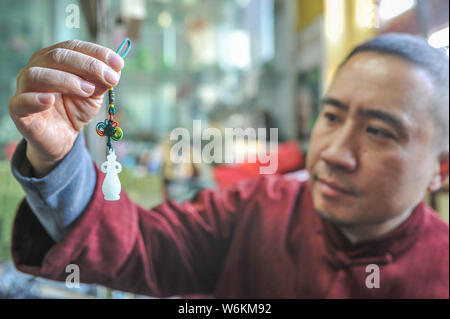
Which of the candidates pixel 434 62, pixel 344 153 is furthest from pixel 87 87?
pixel 434 62

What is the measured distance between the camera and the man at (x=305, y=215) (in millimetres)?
384

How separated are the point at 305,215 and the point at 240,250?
11 centimetres

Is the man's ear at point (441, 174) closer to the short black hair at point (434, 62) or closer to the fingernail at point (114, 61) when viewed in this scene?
the short black hair at point (434, 62)

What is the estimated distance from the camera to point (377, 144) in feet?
1.46

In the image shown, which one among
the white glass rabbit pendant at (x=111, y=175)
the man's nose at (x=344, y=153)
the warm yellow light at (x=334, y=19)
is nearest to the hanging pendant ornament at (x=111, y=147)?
the white glass rabbit pendant at (x=111, y=175)

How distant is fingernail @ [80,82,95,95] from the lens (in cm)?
32

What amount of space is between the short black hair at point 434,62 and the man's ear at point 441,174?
12mm

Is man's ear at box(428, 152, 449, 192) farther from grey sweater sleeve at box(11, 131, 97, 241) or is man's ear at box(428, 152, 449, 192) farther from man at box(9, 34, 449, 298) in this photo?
grey sweater sleeve at box(11, 131, 97, 241)

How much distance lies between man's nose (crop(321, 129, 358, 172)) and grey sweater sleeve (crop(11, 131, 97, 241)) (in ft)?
0.92

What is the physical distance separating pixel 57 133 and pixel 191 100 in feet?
2.58

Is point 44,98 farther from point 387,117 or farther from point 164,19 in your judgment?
point 164,19

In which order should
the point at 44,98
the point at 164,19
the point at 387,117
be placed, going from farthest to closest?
1. the point at 164,19
2. the point at 387,117
3. the point at 44,98

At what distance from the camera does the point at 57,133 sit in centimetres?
34
